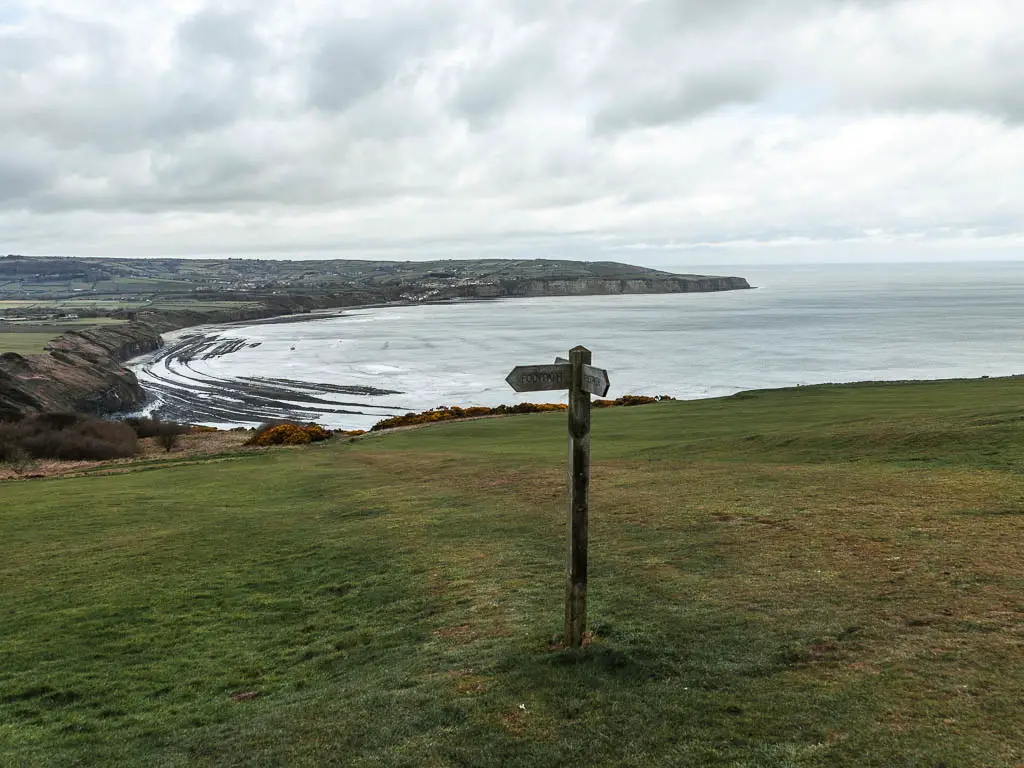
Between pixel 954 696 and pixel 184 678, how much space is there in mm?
8753

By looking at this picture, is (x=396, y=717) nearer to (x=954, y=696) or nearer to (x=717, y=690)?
(x=717, y=690)

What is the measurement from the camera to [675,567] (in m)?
11.7

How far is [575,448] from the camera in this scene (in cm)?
827

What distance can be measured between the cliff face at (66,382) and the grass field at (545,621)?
46908mm

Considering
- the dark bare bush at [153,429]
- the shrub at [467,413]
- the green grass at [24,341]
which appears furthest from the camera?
the green grass at [24,341]

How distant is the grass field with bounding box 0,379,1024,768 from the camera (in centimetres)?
685

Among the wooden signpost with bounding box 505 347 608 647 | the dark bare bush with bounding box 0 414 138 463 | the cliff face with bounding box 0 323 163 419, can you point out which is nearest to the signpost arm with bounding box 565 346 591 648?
the wooden signpost with bounding box 505 347 608 647

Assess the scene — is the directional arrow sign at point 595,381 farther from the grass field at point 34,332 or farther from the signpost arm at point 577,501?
the grass field at point 34,332

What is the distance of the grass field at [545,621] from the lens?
22.5 feet

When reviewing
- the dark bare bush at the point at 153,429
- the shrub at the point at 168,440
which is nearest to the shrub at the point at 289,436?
the shrub at the point at 168,440

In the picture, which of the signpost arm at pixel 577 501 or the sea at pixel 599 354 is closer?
the signpost arm at pixel 577 501

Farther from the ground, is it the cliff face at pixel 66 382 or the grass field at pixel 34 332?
the grass field at pixel 34 332

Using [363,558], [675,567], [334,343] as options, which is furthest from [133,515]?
[334,343]

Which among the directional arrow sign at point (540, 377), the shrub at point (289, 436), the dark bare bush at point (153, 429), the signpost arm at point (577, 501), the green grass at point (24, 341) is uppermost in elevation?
the directional arrow sign at point (540, 377)
